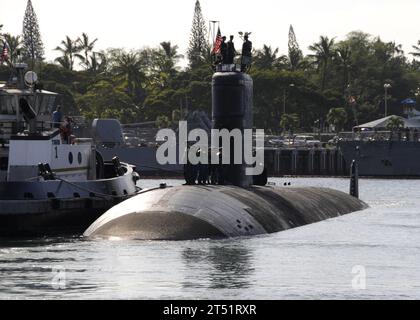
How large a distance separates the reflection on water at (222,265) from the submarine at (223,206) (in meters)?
1.51

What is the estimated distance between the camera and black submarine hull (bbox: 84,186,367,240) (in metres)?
34.5

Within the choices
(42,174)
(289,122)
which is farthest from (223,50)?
(289,122)

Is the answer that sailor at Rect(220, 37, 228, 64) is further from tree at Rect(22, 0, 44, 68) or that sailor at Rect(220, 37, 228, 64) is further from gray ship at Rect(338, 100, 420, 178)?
tree at Rect(22, 0, 44, 68)

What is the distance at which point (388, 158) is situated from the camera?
141375 millimetres

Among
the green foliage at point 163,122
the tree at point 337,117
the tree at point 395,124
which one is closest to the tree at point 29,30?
the green foliage at point 163,122

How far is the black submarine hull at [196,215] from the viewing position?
34531mm

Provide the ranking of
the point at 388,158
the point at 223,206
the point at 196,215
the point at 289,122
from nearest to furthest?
the point at 196,215
the point at 223,206
the point at 388,158
the point at 289,122

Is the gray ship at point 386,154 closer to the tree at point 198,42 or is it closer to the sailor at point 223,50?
the tree at point 198,42

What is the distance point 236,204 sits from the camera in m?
38.2

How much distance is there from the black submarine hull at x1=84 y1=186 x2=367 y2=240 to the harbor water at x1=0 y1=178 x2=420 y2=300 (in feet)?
1.60

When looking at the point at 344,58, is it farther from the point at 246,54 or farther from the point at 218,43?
the point at 246,54

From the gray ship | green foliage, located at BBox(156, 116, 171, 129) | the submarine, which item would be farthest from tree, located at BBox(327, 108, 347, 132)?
the submarine

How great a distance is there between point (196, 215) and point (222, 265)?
472cm

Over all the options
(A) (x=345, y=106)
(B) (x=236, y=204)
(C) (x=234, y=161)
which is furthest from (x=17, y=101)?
(A) (x=345, y=106)
